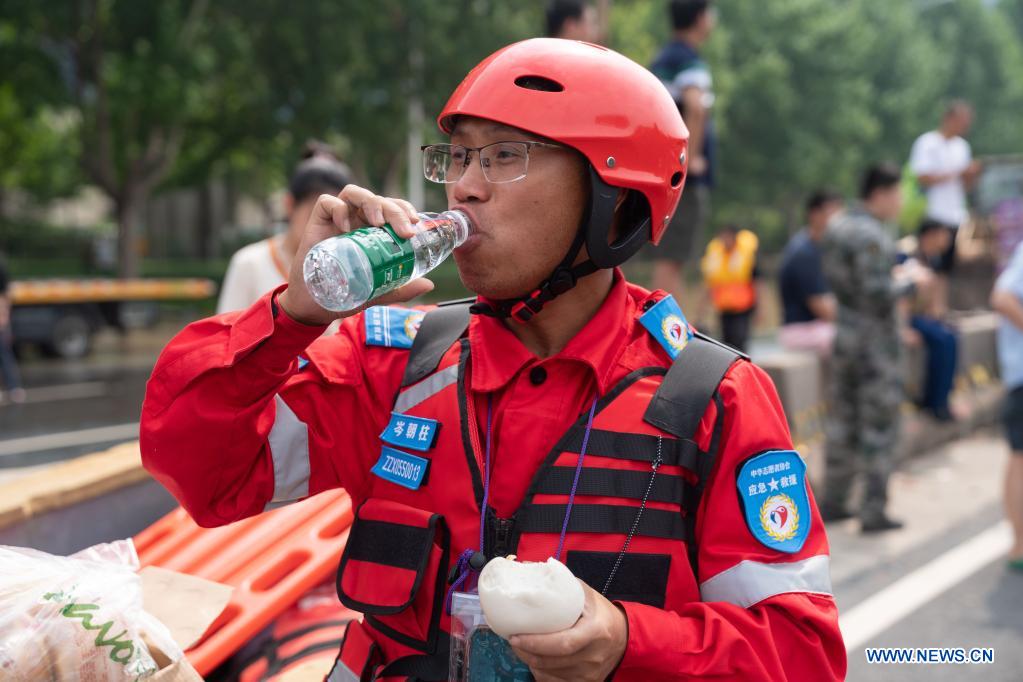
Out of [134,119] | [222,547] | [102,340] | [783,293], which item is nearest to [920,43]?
[134,119]

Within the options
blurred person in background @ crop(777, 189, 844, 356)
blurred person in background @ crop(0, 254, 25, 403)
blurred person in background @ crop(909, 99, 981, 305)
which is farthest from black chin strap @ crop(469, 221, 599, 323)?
blurred person in background @ crop(0, 254, 25, 403)

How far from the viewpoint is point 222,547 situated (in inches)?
128

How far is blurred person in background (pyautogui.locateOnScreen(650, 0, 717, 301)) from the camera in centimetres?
600

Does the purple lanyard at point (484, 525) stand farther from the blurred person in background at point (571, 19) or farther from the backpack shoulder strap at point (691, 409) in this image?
the blurred person in background at point (571, 19)

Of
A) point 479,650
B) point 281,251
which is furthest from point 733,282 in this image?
point 479,650

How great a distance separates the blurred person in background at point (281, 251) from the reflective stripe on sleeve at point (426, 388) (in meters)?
2.78

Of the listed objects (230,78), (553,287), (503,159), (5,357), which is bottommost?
(5,357)

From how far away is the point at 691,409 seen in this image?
1922 millimetres

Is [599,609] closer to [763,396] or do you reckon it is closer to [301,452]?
[763,396]

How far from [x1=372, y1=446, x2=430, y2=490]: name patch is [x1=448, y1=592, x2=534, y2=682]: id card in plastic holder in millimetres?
316

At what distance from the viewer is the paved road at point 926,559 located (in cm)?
481

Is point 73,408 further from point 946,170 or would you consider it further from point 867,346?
point 946,170

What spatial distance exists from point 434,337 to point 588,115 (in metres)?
0.53

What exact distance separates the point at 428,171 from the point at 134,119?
887 inches
